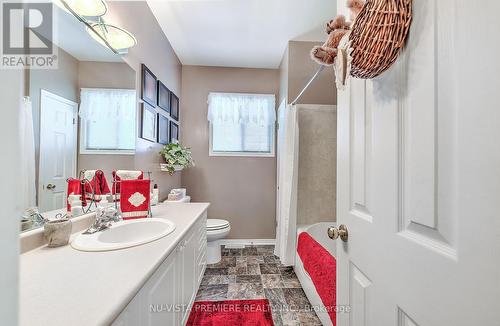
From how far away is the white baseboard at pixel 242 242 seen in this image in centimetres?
296

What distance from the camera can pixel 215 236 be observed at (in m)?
2.26

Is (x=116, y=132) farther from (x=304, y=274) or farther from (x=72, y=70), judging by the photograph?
(x=304, y=274)

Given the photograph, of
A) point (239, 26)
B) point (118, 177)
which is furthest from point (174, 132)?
point (239, 26)

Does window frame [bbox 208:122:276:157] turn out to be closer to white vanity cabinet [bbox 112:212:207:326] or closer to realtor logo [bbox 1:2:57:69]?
white vanity cabinet [bbox 112:212:207:326]

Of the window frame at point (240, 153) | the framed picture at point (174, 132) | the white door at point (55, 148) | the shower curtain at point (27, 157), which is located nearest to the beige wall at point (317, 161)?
the window frame at point (240, 153)

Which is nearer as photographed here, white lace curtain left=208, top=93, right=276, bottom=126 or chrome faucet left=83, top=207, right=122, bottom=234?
chrome faucet left=83, top=207, right=122, bottom=234

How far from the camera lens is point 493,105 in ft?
1.15

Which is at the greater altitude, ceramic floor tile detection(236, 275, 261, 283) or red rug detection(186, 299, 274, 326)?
ceramic floor tile detection(236, 275, 261, 283)

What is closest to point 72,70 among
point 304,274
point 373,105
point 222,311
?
point 373,105

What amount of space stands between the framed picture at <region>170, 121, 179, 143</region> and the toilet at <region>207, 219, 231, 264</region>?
3.85 ft

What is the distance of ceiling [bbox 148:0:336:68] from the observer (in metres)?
1.92

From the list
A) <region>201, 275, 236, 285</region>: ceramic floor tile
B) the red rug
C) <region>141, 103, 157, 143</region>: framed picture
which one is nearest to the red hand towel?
<region>141, 103, 157, 143</region>: framed picture

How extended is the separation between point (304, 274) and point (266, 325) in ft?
1.74

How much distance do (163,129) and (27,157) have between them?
153 cm
